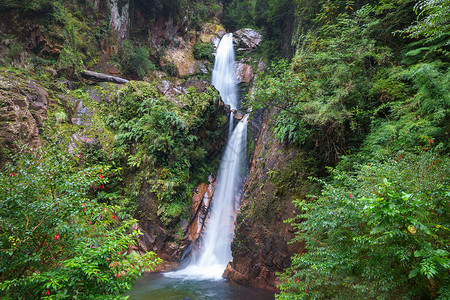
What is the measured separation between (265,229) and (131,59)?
49.8ft

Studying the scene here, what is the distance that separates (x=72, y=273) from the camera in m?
2.77

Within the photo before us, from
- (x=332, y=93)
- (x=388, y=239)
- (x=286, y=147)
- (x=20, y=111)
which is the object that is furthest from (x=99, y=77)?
(x=388, y=239)

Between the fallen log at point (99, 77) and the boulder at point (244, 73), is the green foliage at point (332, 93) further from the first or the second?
the fallen log at point (99, 77)

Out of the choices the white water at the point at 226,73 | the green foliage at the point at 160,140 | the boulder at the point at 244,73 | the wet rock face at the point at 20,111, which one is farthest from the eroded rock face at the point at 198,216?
the boulder at the point at 244,73

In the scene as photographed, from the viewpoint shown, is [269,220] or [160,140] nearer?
[269,220]

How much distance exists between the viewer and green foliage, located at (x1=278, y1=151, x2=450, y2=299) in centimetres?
221

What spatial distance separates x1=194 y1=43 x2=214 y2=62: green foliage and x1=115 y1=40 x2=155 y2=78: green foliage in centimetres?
533

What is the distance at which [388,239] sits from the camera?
282 cm

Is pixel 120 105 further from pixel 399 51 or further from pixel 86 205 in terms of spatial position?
pixel 399 51

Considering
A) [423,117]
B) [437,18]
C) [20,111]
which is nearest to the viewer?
[437,18]

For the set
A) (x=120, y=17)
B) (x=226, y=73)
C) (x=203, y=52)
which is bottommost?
(x=226, y=73)

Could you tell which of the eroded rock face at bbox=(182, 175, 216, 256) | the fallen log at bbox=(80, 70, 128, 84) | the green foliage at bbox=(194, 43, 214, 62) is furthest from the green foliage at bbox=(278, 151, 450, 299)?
the green foliage at bbox=(194, 43, 214, 62)

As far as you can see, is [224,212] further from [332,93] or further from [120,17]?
[120,17]

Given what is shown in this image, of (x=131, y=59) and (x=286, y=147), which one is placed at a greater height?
(x=131, y=59)
